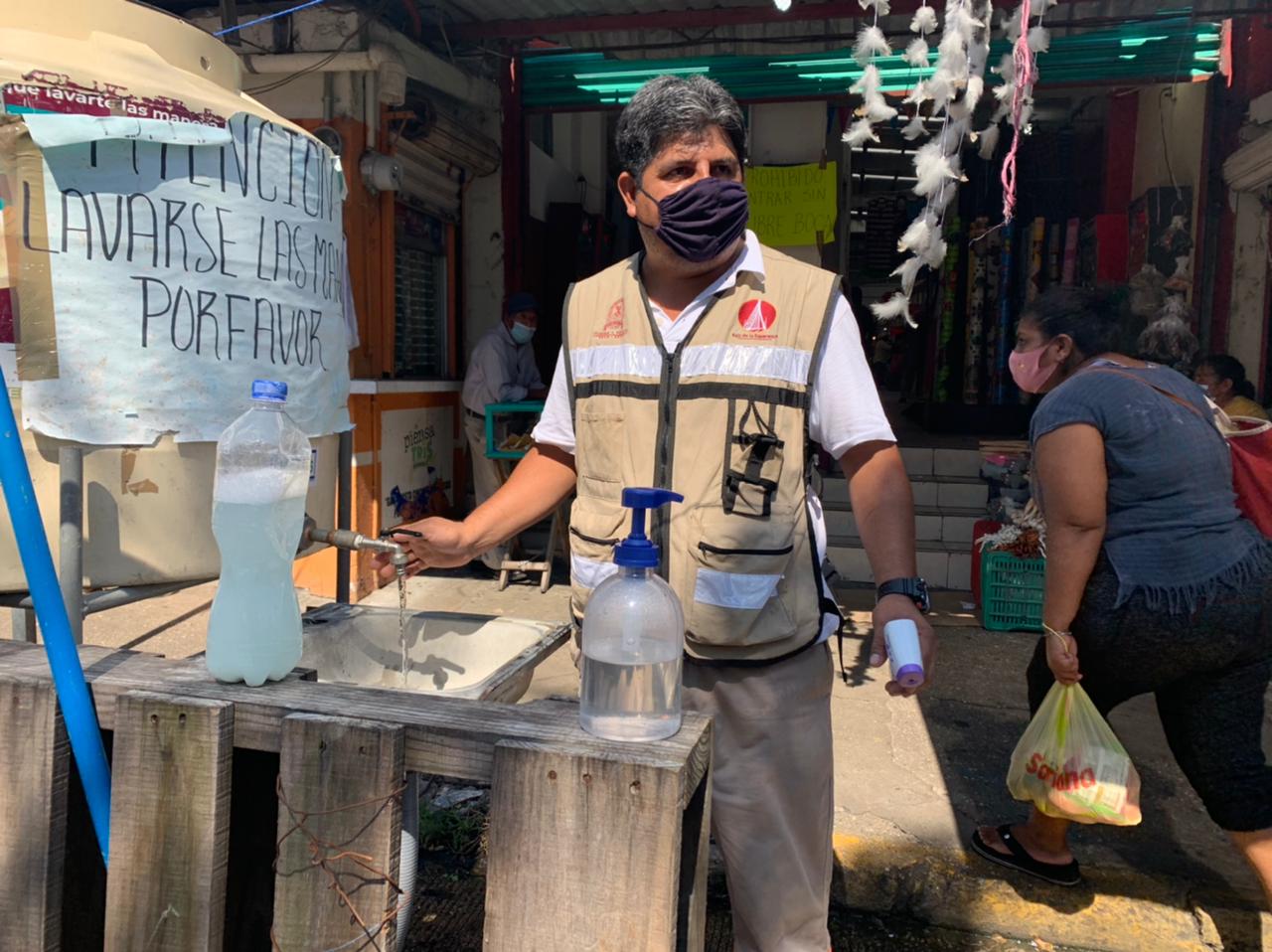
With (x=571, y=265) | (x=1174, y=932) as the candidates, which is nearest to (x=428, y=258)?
(x=571, y=265)

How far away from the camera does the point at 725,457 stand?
1.85m

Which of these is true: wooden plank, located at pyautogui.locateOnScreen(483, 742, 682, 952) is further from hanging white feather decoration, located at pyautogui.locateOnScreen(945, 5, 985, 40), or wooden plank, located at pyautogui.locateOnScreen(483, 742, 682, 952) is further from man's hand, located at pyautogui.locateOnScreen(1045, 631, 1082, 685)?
hanging white feather decoration, located at pyautogui.locateOnScreen(945, 5, 985, 40)

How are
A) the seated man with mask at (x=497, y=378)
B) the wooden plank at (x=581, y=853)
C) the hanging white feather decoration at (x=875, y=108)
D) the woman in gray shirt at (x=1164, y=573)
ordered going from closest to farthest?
the wooden plank at (x=581, y=853) < the woman in gray shirt at (x=1164, y=573) < the hanging white feather decoration at (x=875, y=108) < the seated man with mask at (x=497, y=378)

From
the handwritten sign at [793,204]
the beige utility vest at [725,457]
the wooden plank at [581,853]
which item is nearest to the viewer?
the wooden plank at [581,853]

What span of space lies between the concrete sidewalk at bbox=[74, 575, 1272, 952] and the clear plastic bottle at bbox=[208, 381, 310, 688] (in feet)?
7.59

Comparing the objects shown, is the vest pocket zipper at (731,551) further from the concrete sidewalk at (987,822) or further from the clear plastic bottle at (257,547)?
the concrete sidewalk at (987,822)

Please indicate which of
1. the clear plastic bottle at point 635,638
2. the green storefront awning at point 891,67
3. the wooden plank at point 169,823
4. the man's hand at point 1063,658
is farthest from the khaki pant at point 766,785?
the green storefront awning at point 891,67

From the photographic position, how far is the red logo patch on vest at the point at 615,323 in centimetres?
201

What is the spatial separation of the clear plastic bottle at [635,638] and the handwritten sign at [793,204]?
591cm

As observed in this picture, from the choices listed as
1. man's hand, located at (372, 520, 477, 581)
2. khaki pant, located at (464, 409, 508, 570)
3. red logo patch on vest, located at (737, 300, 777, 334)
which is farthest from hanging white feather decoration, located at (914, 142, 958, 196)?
khaki pant, located at (464, 409, 508, 570)

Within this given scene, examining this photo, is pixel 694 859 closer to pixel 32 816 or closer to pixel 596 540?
pixel 596 540

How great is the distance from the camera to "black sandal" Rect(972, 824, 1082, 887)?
3.07 m

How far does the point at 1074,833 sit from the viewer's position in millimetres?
3426

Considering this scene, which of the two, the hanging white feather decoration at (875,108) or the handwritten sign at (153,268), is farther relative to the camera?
the hanging white feather decoration at (875,108)
